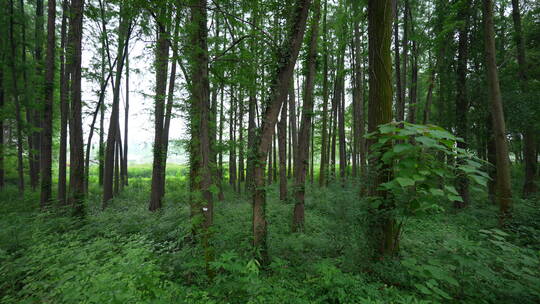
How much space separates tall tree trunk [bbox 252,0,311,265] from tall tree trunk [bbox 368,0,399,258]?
3.83ft

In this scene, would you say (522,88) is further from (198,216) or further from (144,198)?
(144,198)

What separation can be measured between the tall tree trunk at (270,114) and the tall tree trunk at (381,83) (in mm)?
1167

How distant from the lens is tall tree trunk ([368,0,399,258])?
3127 mm

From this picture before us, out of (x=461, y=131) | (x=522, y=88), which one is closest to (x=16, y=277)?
(x=461, y=131)

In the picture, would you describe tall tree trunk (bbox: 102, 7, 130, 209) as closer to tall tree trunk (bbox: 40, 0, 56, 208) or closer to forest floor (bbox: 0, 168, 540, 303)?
tall tree trunk (bbox: 40, 0, 56, 208)

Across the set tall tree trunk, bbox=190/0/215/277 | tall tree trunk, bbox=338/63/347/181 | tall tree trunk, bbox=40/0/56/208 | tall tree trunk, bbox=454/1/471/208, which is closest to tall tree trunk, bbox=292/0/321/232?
tall tree trunk, bbox=190/0/215/277

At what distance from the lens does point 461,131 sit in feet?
27.7

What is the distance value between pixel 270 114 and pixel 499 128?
6.22 m

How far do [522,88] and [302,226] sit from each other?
443 inches

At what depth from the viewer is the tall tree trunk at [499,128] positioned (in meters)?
5.16

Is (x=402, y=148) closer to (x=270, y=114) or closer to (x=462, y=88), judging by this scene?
(x=270, y=114)

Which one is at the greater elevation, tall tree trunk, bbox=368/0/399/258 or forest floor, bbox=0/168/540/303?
tall tree trunk, bbox=368/0/399/258

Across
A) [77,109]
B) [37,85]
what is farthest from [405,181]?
[37,85]

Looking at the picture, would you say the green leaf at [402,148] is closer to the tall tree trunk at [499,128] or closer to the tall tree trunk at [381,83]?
the tall tree trunk at [381,83]
